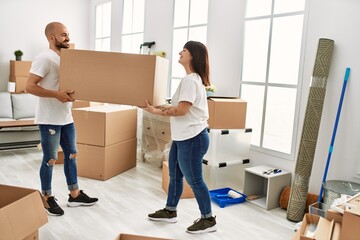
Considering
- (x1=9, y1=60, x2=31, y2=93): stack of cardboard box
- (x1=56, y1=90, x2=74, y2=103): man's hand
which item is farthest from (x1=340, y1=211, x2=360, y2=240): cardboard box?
(x1=9, y1=60, x2=31, y2=93): stack of cardboard box

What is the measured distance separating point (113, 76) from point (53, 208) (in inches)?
47.1

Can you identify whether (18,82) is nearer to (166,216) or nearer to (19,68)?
(19,68)

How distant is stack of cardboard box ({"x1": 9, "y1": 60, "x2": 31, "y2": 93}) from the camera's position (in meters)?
5.69

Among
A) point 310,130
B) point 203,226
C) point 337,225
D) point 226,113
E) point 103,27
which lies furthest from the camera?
point 103,27

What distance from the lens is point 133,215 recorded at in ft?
9.37

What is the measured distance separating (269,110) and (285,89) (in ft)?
0.89

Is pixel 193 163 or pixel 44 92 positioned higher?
pixel 44 92

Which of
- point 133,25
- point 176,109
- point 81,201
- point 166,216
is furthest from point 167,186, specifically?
point 133,25

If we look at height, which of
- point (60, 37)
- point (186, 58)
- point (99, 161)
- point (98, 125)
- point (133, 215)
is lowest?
point (133, 215)

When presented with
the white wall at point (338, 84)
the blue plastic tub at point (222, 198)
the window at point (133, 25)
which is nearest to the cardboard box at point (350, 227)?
the white wall at point (338, 84)

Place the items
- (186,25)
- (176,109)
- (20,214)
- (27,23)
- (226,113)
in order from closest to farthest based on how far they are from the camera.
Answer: (20,214) < (176,109) < (226,113) < (186,25) < (27,23)

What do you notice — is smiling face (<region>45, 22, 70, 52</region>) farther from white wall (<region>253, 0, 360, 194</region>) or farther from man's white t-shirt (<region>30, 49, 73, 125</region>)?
white wall (<region>253, 0, 360, 194</region>)

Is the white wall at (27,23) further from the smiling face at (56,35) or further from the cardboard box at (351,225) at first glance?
the cardboard box at (351,225)

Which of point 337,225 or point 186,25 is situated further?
point 186,25
